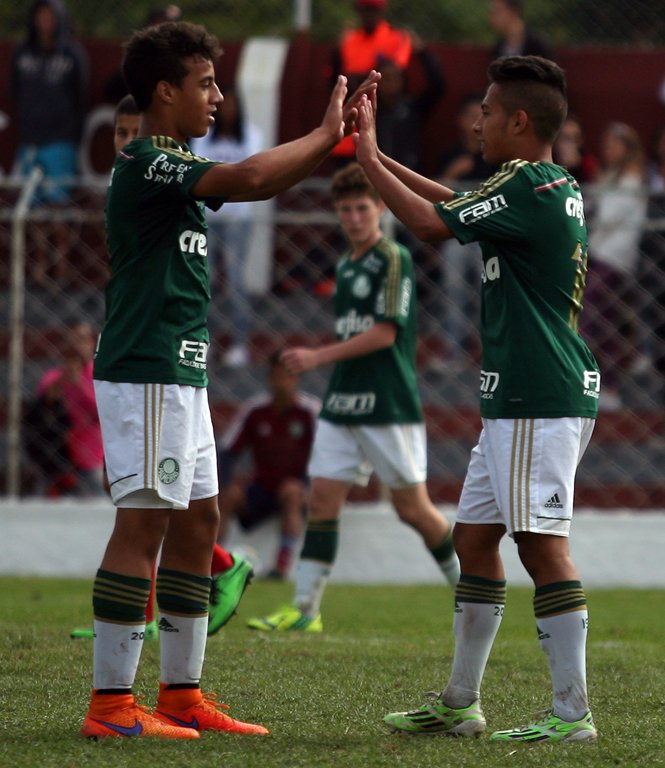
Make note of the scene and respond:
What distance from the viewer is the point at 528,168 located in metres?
4.42

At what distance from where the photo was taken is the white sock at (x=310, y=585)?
745cm

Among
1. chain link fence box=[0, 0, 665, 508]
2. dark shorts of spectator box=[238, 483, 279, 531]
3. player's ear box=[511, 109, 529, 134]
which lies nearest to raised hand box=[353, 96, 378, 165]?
player's ear box=[511, 109, 529, 134]

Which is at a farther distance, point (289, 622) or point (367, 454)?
point (367, 454)

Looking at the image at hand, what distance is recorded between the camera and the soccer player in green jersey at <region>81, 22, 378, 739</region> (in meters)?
4.25

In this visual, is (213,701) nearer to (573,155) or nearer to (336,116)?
(336,116)

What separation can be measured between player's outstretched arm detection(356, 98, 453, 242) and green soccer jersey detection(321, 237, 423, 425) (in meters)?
3.20

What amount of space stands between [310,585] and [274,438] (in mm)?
3196

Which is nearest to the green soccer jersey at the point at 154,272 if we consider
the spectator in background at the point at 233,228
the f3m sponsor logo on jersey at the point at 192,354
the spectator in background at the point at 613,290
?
the f3m sponsor logo on jersey at the point at 192,354

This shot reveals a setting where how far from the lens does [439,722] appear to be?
4.47m

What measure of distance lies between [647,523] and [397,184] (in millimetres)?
6531

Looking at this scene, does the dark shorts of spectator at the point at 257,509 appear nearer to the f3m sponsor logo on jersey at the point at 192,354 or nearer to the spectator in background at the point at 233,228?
the spectator in background at the point at 233,228

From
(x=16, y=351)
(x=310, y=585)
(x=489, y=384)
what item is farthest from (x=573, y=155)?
(x=489, y=384)

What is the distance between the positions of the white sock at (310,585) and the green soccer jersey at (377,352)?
772 millimetres

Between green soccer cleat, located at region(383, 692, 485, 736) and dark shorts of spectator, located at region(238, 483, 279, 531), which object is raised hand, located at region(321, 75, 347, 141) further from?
dark shorts of spectator, located at region(238, 483, 279, 531)
